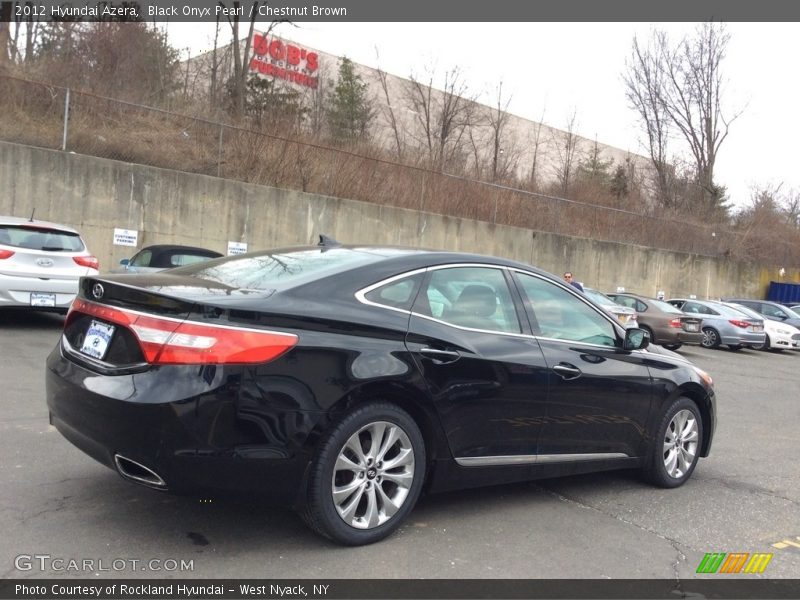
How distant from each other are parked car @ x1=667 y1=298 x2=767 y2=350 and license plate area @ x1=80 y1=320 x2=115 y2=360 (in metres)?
19.6

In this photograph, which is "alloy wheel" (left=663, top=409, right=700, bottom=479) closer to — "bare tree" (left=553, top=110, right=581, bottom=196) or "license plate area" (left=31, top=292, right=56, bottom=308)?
"license plate area" (left=31, top=292, right=56, bottom=308)

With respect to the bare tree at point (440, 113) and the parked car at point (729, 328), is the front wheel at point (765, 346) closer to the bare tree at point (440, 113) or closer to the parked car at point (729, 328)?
the parked car at point (729, 328)

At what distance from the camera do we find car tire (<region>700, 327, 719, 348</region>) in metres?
20.5

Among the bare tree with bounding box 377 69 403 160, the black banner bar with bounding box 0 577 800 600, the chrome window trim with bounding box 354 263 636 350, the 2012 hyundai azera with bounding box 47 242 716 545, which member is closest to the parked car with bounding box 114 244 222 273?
the 2012 hyundai azera with bounding box 47 242 716 545

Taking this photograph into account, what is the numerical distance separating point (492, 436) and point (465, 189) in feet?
72.4

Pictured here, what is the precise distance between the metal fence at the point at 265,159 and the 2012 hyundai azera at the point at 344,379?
1553 centimetres

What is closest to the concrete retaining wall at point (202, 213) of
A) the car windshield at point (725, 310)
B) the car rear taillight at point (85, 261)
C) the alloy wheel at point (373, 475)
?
the car rear taillight at point (85, 261)

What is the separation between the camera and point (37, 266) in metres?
10.1

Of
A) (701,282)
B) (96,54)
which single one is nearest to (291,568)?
(96,54)

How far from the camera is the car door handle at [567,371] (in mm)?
4621

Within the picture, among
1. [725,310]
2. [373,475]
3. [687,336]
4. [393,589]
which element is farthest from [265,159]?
[393,589]

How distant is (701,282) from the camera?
3419 cm

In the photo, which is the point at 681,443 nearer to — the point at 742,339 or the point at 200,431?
the point at 200,431

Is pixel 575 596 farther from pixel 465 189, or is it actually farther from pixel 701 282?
pixel 701 282
